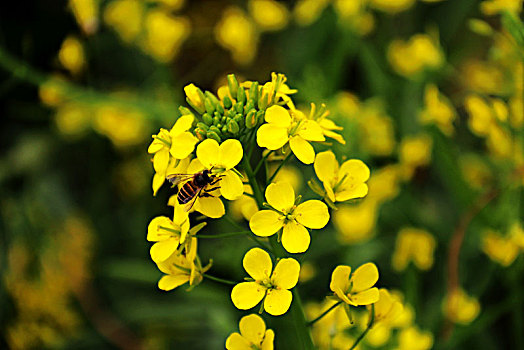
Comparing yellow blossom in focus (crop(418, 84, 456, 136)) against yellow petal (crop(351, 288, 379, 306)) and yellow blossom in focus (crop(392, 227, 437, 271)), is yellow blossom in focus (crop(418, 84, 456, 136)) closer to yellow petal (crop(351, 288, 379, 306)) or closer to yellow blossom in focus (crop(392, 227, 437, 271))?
yellow blossom in focus (crop(392, 227, 437, 271))

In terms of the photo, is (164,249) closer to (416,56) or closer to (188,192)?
(188,192)

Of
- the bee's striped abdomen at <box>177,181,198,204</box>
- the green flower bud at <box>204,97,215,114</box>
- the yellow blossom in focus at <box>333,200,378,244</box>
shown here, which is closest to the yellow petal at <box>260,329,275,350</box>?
the bee's striped abdomen at <box>177,181,198,204</box>

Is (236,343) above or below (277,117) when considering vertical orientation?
below

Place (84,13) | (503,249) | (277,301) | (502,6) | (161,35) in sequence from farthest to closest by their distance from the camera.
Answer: (161,35) → (84,13) → (503,249) → (502,6) → (277,301)

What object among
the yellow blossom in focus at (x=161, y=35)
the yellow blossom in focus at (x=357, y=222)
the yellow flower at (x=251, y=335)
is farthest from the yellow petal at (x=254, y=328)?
the yellow blossom in focus at (x=161, y=35)

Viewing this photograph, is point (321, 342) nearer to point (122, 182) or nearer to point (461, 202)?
point (461, 202)

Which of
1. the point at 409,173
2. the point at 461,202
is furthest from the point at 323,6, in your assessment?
the point at 461,202

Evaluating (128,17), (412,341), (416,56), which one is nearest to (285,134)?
(412,341)
